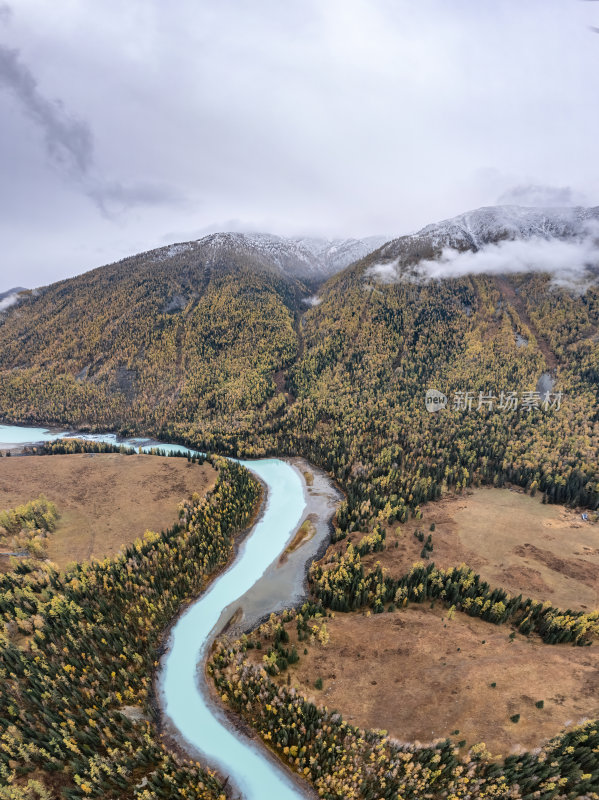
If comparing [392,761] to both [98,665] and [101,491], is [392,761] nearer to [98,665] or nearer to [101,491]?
[98,665]

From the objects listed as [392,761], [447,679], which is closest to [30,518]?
[392,761]

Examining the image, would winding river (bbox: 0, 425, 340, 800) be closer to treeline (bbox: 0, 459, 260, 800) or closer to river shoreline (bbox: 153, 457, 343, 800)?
river shoreline (bbox: 153, 457, 343, 800)

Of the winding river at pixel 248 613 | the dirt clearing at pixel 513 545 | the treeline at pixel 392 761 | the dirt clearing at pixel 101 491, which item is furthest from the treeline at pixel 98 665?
the dirt clearing at pixel 513 545

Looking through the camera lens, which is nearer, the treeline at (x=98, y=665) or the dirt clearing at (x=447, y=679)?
the treeline at (x=98, y=665)

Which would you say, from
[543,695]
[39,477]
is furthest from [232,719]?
[39,477]

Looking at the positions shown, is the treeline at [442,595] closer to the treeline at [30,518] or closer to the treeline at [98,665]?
the treeline at [98,665]

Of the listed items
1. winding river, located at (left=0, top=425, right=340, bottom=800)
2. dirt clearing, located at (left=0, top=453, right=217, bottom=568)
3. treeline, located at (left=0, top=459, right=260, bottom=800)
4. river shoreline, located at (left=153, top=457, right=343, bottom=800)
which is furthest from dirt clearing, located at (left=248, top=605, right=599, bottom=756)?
dirt clearing, located at (left=0, top=453, right=217, bottom=568)

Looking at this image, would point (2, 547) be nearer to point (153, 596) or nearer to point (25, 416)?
point (153, 596)
